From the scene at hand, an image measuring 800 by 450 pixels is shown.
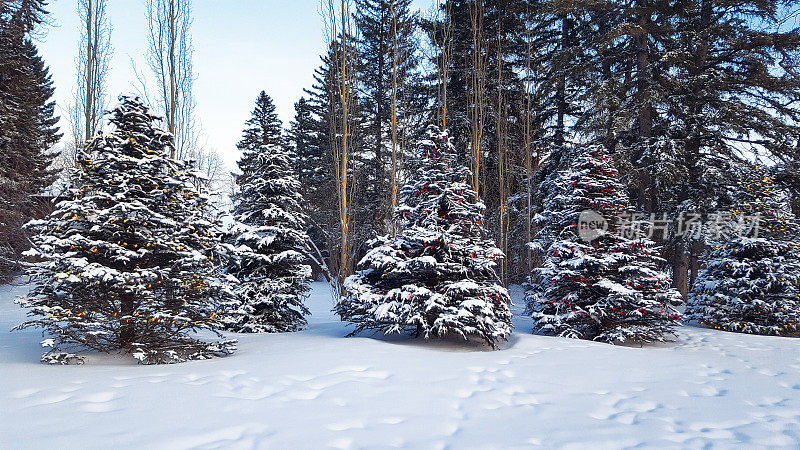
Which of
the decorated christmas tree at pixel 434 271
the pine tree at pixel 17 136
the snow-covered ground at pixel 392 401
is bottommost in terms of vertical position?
the snow-covered ground at pixel 392 401

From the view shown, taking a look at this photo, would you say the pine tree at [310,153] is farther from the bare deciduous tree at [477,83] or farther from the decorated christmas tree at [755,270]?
the decorated christmas tree at [755,270]

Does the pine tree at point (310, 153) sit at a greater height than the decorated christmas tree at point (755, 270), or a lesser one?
greater

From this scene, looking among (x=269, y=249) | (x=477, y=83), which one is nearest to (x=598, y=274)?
(x=269, y=249)

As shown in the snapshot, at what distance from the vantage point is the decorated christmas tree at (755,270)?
31.4 feet

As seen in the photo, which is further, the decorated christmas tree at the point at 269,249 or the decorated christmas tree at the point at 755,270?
the decorated christmas tree at the point at 755,270

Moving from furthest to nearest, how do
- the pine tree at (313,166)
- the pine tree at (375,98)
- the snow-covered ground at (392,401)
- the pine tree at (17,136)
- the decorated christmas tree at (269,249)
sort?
the pine tree at (313,166) < the pine tree at (375,98) < the pine tree at (17,136) < the decorated christmas tree at (269,249) < the snow-covered ground at (392,401)

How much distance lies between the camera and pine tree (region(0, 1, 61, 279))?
12.8m

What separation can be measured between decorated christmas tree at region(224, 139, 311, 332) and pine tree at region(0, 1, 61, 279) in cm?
816

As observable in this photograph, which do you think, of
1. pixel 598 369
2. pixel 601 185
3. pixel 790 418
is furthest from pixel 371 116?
pixel 790 418

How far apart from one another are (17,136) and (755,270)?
77.8 feet

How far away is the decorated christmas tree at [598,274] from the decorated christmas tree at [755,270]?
2.70 metres

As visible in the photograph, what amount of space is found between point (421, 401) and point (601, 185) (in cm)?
676

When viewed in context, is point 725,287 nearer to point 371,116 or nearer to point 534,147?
point 534,147

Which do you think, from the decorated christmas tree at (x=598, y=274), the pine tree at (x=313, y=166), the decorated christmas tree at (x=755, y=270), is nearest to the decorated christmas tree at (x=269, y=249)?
the decorated christmas tree at (x=598, y=274)
